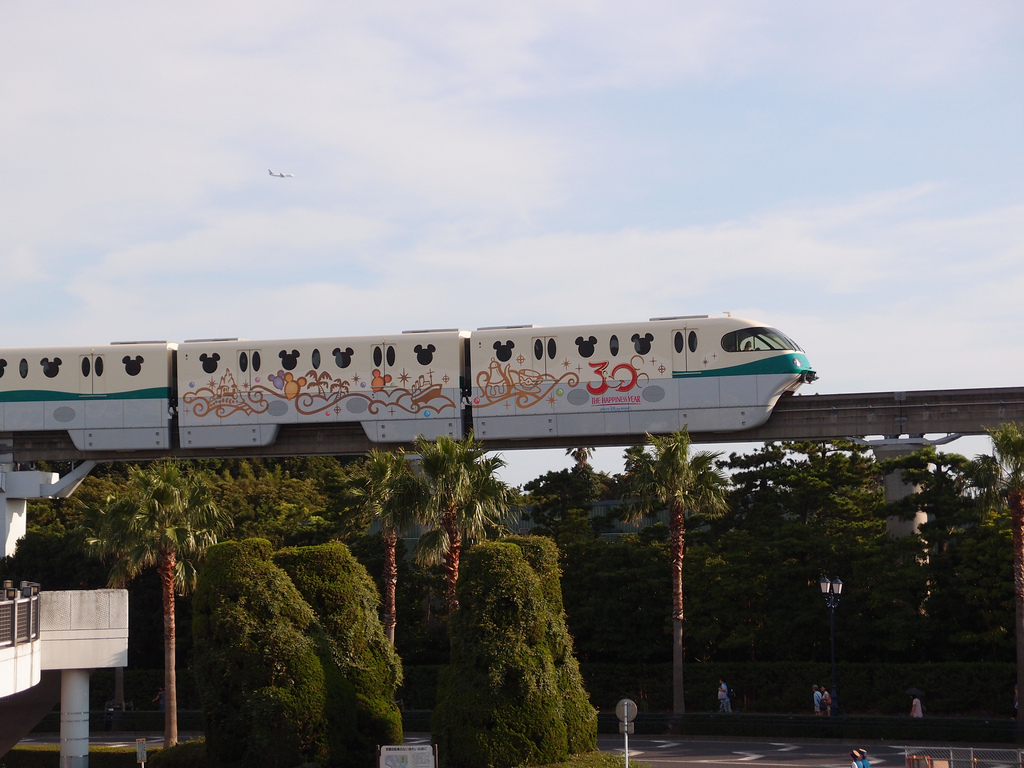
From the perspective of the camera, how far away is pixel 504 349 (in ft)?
131

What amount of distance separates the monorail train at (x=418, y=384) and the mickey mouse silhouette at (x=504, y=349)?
0.03 metres

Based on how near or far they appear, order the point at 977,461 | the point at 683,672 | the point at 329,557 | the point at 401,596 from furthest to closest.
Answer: the point at 401,596, the point at 683,672, the point at 977,461, the point at 329,557

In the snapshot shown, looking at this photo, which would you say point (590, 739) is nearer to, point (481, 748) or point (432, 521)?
point (481, 748)

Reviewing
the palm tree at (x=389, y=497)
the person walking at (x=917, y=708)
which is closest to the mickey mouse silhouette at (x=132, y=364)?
the palm tree at (x=389, y=497)

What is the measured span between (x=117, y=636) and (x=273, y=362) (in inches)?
842

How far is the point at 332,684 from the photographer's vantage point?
2034cm

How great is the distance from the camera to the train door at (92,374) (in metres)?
41.9

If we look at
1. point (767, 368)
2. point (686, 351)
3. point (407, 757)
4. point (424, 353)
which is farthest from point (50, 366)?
point (407, 757)

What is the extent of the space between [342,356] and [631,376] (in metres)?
10.1

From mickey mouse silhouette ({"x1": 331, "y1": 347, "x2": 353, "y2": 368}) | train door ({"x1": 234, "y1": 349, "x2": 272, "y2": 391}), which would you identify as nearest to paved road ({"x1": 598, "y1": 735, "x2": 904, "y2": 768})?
mickey mouse silhouette ({"x1": 331, "y1": 347, "x2": 353, "y2": 368})

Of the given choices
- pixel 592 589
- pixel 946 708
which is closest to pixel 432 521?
pixel 592 589

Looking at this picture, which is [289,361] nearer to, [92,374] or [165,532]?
[92,374]

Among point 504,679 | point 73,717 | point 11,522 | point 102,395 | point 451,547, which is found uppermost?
point 102,395

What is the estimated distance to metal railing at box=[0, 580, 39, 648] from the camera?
17094 mm
